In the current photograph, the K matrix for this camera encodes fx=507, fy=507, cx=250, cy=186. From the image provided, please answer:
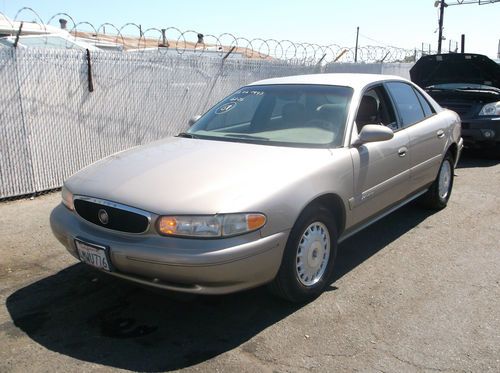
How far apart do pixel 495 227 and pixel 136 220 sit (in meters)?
3.99

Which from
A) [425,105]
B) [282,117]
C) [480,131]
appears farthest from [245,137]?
[480,131]

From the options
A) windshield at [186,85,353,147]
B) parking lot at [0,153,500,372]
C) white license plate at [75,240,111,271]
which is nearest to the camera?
parking lot at [0,153,500,372]

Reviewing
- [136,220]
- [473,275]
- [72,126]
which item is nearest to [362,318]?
[473,275]

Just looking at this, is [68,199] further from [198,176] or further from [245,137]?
[245,137]

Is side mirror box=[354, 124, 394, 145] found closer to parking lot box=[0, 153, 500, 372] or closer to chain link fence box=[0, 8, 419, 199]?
parking lot box=[0, 153, 500, 372]

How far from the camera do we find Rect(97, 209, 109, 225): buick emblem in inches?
129

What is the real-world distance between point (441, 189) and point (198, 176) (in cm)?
361

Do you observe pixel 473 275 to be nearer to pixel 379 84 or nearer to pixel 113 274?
pixel 379 84

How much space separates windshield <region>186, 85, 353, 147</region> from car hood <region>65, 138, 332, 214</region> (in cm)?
22

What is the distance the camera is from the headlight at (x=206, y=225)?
9.80ft

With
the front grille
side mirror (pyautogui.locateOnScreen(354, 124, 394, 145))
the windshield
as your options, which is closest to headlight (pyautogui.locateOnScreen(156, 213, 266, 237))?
the front grille

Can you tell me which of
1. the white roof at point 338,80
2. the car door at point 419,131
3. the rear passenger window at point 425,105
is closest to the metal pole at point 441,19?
the rear passenger window at point 425,105

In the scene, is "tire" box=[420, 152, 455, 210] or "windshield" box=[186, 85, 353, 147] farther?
"tire" box=[420, 152, 455, 210]

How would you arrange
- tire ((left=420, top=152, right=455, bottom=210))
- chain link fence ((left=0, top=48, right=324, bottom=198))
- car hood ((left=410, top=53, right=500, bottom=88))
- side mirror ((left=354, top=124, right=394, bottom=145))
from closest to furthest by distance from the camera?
side mirror ((left=354, top=124, right=394, bottom=145)) < tire ((left=420, top=152, right=455, bottom=210)) < chain link fence ((left=0, top=48, right=324, bottom=198)) < car hood ((left=410, top=53, right=500, bottom=88))
